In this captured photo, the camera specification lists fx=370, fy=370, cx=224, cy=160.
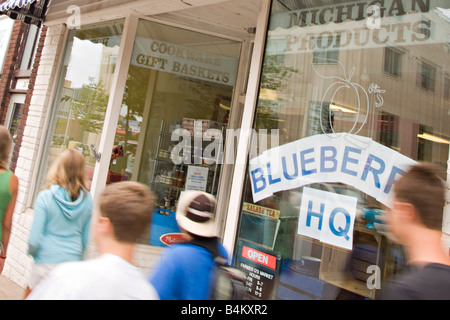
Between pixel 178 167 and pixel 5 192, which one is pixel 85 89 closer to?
pixel 178 167

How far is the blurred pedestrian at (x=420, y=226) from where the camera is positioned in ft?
4.38

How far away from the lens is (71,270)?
1.30 meters

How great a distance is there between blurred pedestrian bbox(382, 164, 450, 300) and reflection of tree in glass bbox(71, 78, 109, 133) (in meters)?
3.93

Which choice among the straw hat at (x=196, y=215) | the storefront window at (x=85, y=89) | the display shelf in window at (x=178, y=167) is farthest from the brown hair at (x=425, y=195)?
the storefront window at (x=85, y=89)

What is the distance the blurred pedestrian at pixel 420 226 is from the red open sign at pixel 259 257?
1.47 metres

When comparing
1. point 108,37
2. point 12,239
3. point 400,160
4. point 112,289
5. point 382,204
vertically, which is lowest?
point 12,239

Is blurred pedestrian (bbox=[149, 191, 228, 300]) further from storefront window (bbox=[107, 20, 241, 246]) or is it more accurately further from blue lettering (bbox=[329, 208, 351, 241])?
storefront window (bbox=[107, 20, 241, 246])

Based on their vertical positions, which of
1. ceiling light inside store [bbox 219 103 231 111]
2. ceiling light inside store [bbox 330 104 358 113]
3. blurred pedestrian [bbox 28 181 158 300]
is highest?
ceiling light inside store [bbox 219 103 231 111]

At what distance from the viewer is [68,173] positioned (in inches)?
101

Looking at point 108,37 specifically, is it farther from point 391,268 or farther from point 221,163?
point 391,268

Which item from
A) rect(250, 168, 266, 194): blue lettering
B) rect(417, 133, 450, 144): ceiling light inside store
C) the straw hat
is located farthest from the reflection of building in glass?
the straw hat

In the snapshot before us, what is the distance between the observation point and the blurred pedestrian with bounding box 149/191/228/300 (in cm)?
156

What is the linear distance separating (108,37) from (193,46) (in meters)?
1.14
